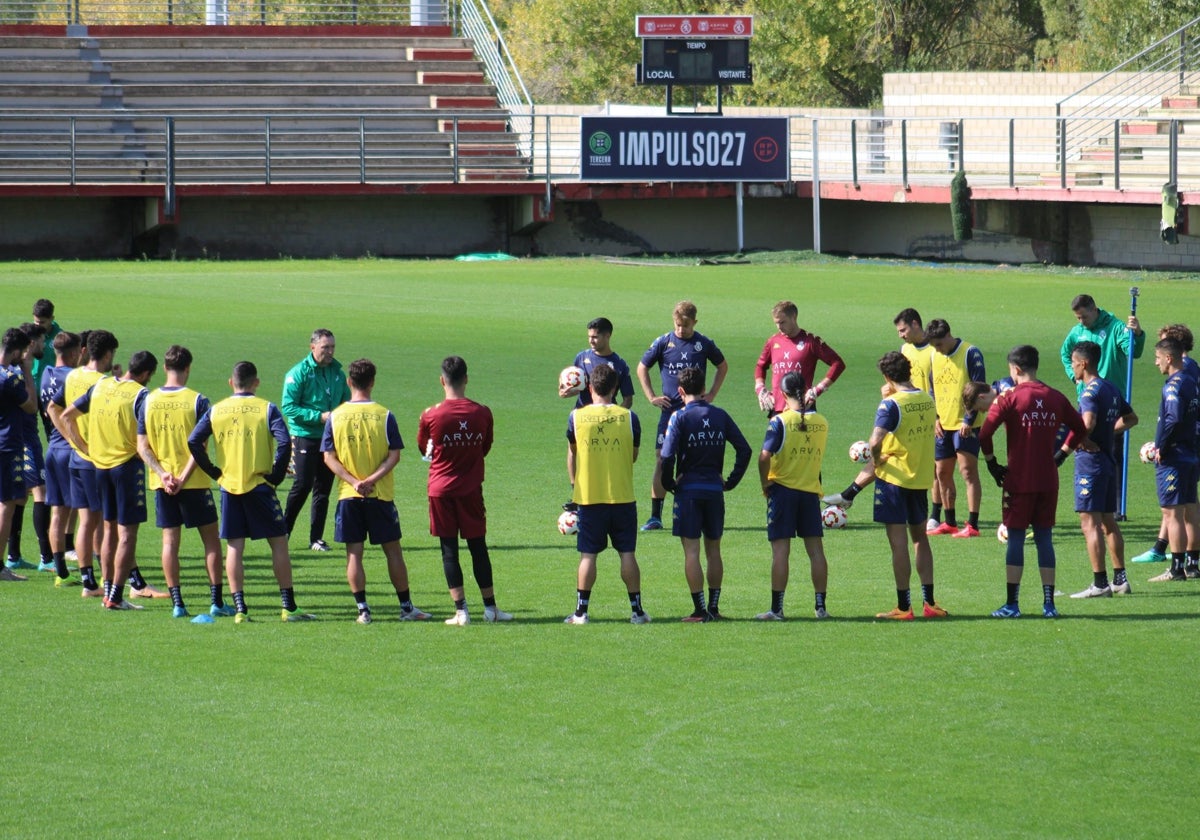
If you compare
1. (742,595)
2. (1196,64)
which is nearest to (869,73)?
(1196,64)

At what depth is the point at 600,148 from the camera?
133 feet

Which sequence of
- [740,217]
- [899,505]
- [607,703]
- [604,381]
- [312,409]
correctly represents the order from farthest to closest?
[740,217]
[312,409]
[899,505]
[604,381]
[607,703]

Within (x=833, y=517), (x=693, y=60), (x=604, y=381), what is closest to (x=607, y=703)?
(x=604, y=381)

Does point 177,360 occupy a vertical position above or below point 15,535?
above

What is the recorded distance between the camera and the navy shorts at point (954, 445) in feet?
47.6

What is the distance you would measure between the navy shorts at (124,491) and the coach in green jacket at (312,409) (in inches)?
94.8

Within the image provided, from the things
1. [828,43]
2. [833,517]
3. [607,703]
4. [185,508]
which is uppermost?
[828,43]

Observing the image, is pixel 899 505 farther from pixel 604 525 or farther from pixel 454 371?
pixel 454 371

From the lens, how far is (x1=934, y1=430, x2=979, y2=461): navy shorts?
47.6 feet

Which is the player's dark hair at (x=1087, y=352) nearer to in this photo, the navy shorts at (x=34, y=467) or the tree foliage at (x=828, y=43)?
the navy shorts at (x=34, y=467)

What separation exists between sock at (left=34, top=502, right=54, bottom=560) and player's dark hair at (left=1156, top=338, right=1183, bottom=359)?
8.84 metres

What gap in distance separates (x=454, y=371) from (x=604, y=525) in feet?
4.63

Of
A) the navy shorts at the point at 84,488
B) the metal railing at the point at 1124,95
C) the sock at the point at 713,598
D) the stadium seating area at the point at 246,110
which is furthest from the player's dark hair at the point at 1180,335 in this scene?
the stadium seating area at the point at 246,110

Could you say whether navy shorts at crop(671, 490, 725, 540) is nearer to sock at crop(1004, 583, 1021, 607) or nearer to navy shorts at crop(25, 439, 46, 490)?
sock at crop(1004, 583, 1021, 607)
